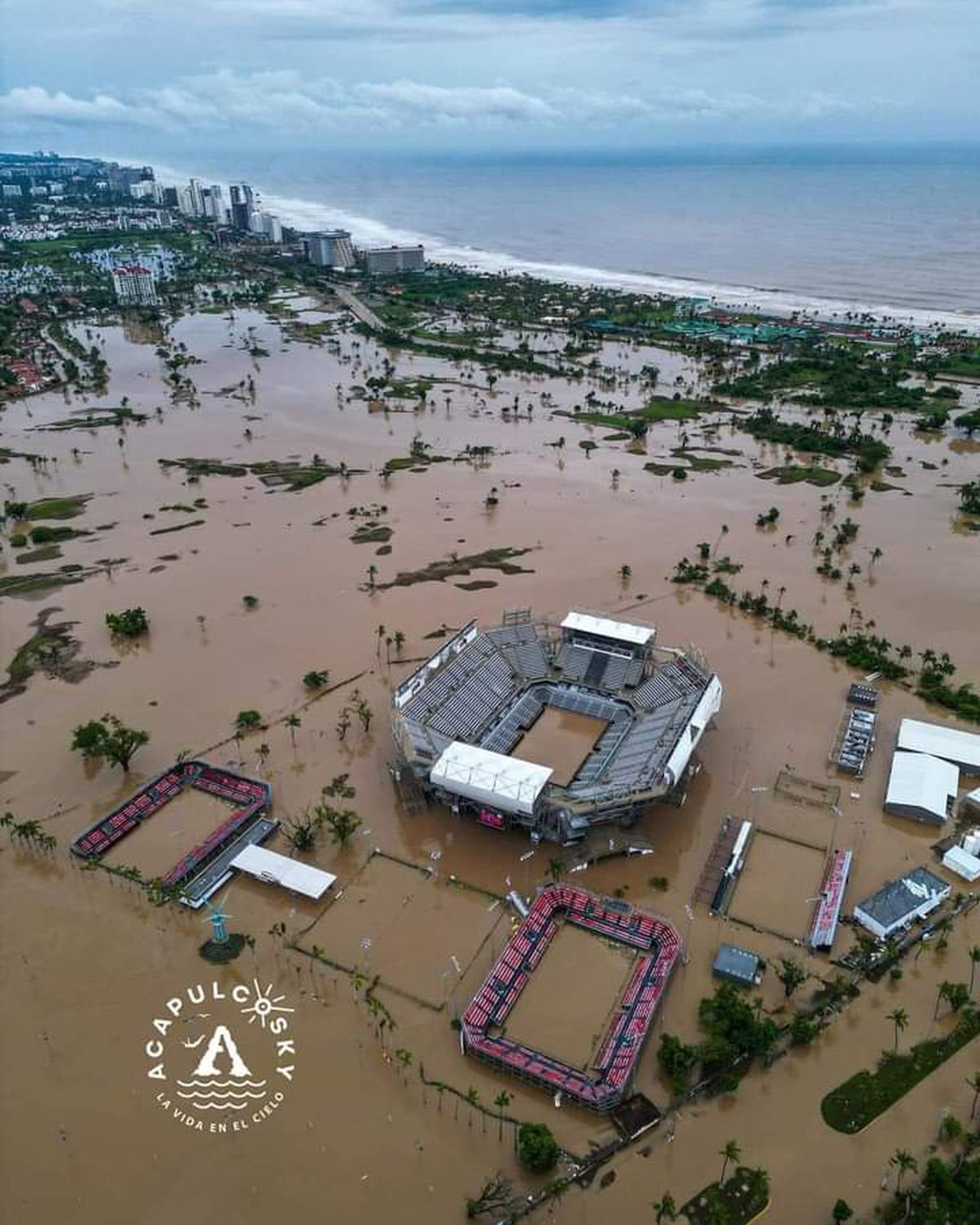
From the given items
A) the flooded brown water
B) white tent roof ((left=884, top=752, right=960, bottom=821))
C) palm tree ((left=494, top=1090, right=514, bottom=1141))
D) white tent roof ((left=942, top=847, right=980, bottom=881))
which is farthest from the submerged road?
palm tree ((left=494, top=1090, right=514, bottom=1141))

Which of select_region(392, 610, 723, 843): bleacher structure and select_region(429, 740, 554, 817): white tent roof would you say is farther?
select_region(392, 610, 723, 843): bleacher structure

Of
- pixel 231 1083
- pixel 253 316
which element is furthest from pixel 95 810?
pixel 253 316

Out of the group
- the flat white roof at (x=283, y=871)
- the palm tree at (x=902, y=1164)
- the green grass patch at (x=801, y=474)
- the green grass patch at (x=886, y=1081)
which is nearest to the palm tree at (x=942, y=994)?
the green grass patch at (x=886, y=1081)

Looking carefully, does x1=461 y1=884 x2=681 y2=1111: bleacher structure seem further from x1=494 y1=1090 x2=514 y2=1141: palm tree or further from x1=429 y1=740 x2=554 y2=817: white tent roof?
x1=429 y1=740 x2=554 y2=817: white tent roof

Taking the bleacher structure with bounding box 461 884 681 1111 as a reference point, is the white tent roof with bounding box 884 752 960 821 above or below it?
above

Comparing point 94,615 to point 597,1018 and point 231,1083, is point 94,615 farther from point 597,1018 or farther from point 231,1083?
point 597,1018

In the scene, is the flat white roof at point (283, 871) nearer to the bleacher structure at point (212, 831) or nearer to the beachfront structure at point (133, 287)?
the bleacher structure at point (212, 831)

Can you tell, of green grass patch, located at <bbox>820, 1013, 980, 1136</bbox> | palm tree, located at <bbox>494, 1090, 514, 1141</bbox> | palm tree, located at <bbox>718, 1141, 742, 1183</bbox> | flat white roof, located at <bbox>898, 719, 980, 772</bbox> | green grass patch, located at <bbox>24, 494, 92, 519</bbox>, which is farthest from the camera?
green grass patch, located at <bbox>24, 494, 92, 519</bbox>

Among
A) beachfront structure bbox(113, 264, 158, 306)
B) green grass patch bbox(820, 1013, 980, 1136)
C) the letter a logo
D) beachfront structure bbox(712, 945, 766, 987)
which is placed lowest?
the letter a logo
